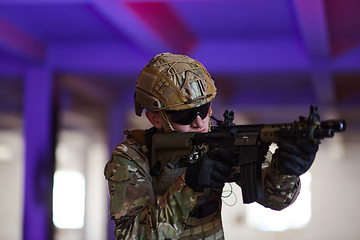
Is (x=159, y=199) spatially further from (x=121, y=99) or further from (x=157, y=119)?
(x=121, y=99)

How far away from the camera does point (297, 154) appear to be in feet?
3.69

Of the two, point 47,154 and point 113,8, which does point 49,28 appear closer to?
point 113,8

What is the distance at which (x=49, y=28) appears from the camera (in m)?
4.18

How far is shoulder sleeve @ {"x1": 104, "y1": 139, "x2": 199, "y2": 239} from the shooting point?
1294mm

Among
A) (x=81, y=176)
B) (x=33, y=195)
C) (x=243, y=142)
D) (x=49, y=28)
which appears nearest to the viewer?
(x=243, y=142)

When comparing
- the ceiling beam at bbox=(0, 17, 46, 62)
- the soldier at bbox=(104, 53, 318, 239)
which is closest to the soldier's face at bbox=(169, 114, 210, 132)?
the soldier at bbox=(104, 53, 318, 239)

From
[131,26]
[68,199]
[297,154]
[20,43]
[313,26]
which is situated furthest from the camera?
[68,199]

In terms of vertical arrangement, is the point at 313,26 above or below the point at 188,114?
above

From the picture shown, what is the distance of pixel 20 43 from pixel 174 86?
3.31 m

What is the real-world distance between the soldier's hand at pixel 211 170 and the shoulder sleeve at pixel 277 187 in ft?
0.48

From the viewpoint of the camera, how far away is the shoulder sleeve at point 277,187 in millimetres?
1313

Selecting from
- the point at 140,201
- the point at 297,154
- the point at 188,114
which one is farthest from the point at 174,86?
the point at 297,154

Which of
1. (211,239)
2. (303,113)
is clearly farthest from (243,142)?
(303,113)

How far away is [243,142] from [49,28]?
349 centimetres
